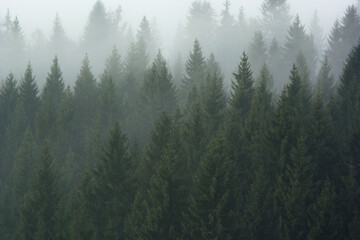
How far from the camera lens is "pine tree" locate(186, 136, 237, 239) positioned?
73.9 ft

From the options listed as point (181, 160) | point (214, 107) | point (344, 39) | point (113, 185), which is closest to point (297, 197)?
point (181, 160)

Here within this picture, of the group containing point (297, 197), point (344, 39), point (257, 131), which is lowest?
point (297, 197)

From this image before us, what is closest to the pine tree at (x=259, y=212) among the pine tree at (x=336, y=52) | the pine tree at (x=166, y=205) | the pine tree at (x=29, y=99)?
the pine tree at (x=166, y=205)

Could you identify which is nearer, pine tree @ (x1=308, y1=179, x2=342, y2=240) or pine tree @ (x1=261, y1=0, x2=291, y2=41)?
pine tree @ (x1=308, y1=179, x2=342, y2=240)

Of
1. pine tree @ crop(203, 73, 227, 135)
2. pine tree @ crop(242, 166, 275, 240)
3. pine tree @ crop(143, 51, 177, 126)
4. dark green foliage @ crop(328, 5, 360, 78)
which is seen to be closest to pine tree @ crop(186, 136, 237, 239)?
pine tree @ crop(242, 166, 275, 240)

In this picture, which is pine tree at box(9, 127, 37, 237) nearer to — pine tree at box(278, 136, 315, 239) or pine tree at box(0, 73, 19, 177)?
pine tree at box(0, 73, 19, 177)

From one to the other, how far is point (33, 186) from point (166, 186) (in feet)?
36.1

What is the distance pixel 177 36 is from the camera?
3428 inches

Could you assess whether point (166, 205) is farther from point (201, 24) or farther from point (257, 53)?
point (201, 24)

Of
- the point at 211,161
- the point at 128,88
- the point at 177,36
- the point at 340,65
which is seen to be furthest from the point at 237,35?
the point at 211,161

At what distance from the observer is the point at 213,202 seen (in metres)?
23.1

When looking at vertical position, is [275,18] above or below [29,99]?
above

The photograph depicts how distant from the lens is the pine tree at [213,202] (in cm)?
2252

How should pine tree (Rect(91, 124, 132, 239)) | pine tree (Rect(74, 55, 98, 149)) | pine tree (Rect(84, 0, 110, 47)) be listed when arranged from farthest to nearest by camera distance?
pine tree (Rect(84, 0, 110, 47)) < pine tree (Rect(74, 55, 98, 149)) < pine tree (Rect(91, 124, 132, 239))
